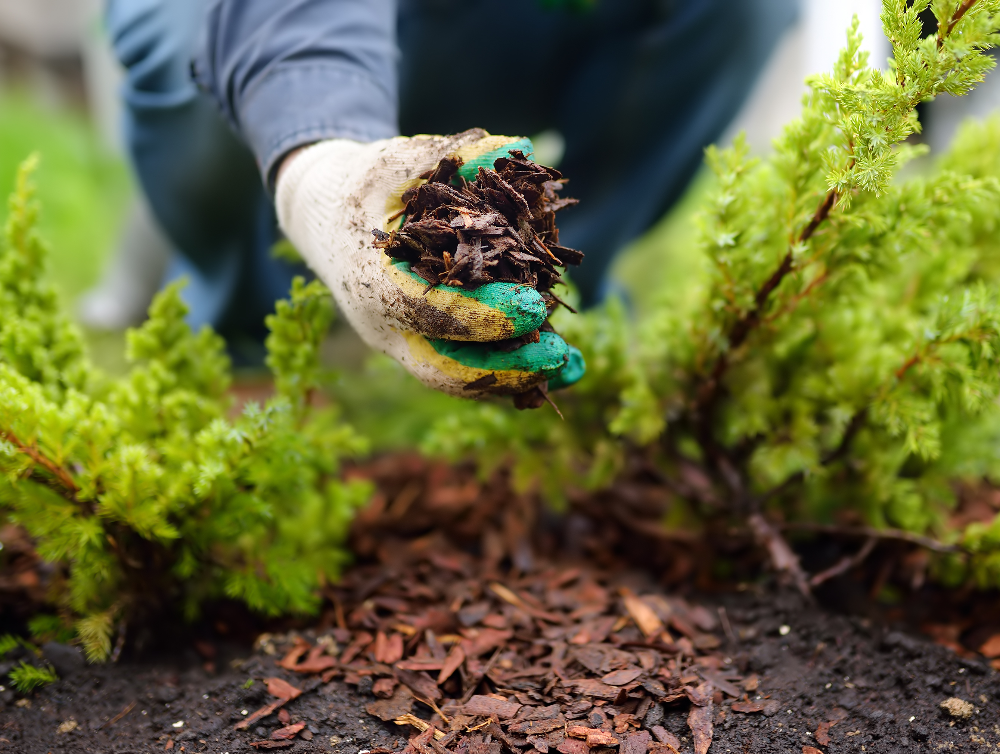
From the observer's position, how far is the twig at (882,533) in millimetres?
1616

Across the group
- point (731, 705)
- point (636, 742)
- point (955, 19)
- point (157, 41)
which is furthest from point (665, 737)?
point (157, 41)

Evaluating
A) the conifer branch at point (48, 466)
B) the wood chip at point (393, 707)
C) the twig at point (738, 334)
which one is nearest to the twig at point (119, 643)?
the conifer branch at point (48, 466)

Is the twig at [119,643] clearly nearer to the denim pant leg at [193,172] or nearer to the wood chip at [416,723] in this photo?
the wood chip at [416,723]

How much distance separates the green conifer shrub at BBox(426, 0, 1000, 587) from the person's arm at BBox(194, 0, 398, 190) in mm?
793

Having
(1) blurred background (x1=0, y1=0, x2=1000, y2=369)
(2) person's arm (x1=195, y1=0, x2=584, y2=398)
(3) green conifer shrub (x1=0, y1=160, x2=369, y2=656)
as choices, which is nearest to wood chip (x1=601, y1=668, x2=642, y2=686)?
(2) person's arm (x1=195, y1=0, x2=584, y2=398)

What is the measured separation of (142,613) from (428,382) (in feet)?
2.84

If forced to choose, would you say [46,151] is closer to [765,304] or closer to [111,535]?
[111,535]

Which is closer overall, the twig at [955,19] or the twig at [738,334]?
the twig at [955,19]

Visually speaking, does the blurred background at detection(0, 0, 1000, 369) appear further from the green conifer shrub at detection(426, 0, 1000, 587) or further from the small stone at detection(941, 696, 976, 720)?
the small stone at detection(941, 696, 976, 720)

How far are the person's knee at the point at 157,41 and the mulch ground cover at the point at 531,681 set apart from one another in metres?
1.64

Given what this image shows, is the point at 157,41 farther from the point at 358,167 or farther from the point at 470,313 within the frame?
the point at 470,313

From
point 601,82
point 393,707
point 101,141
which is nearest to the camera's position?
point 393,707

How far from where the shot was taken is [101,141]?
6.99m

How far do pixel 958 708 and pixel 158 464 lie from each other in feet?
5.60
